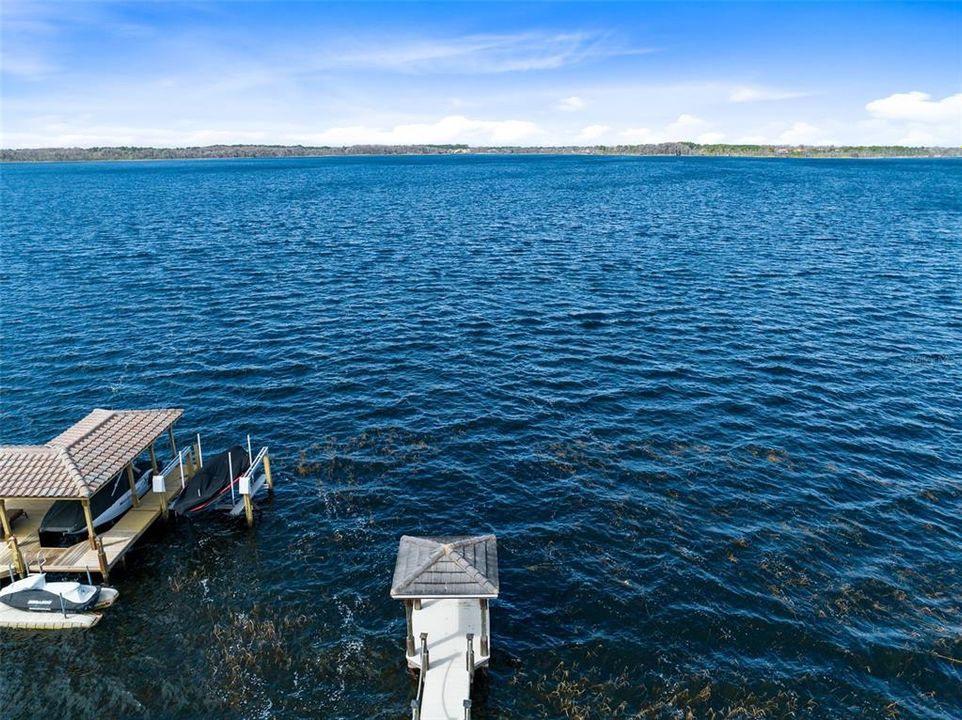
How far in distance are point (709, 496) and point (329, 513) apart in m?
20.6

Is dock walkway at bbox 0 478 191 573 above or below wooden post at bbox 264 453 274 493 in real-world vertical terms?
below

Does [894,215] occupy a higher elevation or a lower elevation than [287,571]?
higher

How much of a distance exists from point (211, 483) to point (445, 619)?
50.4 ft

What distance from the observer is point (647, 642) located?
24.7m

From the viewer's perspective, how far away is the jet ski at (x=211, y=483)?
31.4 meters

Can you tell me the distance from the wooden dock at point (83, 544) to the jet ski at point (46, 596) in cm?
181

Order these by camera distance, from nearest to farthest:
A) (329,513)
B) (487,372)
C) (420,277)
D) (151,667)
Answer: (151,667)
(329,513)
(487,372)
(420,277)

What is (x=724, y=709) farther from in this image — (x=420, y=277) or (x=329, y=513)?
(x=420, y=277)

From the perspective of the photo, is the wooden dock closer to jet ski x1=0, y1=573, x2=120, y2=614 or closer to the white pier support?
jet ski x1=0, y1=573, x2=120, y2=614

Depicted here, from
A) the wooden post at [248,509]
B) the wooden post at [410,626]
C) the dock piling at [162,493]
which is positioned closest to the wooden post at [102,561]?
the dock piling at [162,493]

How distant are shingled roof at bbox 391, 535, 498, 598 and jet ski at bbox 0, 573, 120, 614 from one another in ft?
45.8

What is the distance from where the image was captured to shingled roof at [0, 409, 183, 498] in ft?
88.3

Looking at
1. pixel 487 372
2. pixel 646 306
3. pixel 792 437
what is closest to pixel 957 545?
pixel 792 437

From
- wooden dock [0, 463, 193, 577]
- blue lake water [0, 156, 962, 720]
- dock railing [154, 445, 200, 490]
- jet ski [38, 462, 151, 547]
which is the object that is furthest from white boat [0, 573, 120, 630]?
dock railing [154, 445, 200, 490]
